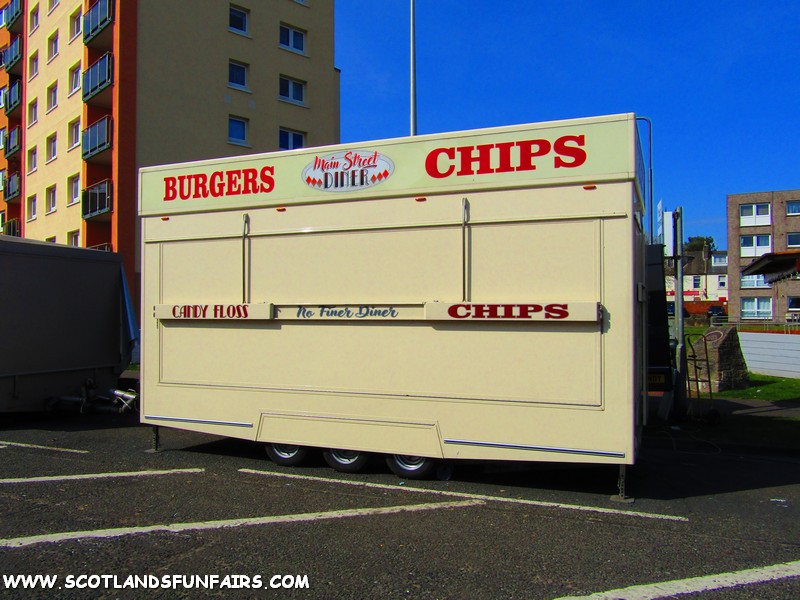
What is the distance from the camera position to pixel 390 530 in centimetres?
470

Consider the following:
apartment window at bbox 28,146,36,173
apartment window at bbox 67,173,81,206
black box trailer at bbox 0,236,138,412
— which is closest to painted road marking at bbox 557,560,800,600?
black box trailer at bbox 0,236,138,412

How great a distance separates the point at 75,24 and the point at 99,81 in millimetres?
5745

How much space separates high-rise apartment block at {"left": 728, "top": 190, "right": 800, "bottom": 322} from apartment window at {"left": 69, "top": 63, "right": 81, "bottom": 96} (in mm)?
50110

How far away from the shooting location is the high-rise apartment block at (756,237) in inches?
2142

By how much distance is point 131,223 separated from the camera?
77.0 ft

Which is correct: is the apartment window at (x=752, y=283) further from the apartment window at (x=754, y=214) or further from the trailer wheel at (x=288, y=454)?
the trailer wheel at (x=288, y=454)

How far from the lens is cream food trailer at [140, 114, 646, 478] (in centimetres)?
530

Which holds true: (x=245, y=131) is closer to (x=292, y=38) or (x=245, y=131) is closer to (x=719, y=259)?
(x=292, y=38)

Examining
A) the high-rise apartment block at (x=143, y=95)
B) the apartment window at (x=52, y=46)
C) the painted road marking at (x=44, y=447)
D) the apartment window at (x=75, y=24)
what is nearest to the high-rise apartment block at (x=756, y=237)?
the high-rise apartment block at (x=143, y=95)

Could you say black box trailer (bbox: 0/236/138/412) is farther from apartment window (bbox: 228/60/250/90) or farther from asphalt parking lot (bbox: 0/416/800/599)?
apartment window (bbox: 228/60/250/90)

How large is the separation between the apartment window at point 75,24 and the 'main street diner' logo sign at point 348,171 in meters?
26.2

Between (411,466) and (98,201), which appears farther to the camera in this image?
(98,201)

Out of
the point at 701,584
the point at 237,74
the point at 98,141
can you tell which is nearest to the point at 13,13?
the point at 98,141

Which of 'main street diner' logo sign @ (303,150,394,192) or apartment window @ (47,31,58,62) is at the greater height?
apartment window @ (47,31,58,62)
